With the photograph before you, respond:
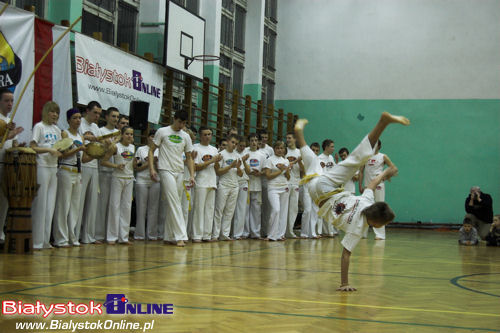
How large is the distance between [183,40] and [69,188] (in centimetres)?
553

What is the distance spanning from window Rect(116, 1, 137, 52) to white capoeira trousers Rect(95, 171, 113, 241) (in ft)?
13.9

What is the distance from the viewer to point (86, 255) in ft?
19.1

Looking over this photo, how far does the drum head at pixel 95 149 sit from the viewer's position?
6695 mm

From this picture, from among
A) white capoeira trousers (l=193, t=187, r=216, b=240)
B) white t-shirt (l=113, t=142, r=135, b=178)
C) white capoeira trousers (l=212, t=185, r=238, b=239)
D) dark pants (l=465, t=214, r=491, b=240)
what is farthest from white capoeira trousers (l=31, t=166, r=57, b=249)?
dark pants (l=465, t=214, r=491, b=240)

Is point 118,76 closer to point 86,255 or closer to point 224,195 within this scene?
point 224,195

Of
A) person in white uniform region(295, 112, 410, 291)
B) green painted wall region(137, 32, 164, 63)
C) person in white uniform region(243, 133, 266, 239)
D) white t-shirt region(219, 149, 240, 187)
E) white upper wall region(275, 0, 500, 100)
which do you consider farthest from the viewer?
white upper wall region(275, 0, 500, 100)

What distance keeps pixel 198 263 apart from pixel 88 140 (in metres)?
2.45

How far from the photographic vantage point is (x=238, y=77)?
15.5 meters

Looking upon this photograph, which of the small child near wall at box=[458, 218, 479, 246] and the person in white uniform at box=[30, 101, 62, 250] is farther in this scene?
the small child near wall at box=[458, 218, 479, 246]

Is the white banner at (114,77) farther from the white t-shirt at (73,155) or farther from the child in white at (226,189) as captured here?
the child in white at (226,189)

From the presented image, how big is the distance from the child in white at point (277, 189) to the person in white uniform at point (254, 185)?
0.17 metres

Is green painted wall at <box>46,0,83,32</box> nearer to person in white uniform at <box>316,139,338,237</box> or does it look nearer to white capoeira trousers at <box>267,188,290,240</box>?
white capoeira trousers at <box>267,188,290,240</box>

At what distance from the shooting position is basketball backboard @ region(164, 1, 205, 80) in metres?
10.9

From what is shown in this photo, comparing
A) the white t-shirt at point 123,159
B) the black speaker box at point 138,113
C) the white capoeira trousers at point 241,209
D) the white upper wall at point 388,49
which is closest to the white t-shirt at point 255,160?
the white capoeira trousers at point 241,209
